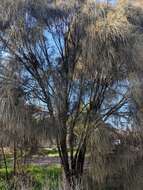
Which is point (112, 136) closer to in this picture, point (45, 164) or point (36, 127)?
point (36, 127)

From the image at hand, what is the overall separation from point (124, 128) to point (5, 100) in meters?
2.25

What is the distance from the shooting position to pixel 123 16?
17.7ft

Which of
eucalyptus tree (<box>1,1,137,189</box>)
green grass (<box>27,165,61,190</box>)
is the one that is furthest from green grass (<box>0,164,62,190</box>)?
eucalyptus tree (<box>1,1,137,189</box>)

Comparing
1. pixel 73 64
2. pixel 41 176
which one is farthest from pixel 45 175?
pixel 73 64

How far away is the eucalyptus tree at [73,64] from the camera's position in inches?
209

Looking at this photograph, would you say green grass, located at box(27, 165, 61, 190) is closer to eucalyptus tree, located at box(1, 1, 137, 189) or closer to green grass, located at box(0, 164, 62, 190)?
green grass, located at box(0, 164, 62, 190)

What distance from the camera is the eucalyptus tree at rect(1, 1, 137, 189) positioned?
17.4 feet

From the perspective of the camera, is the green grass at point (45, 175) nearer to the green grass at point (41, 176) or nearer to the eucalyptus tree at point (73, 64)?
the green grass at point (41, 176)

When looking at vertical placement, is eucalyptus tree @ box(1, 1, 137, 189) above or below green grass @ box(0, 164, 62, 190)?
above

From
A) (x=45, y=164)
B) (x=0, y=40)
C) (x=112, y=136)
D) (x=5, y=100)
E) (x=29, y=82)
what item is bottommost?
(x=45, y=164)

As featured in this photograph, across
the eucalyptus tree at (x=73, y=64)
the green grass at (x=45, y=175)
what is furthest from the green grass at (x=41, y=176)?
the eucalyptus tree at (x=73, y=64)

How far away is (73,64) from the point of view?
5.81 m

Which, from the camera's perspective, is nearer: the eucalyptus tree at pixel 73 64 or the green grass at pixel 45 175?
the eucalyptus tree at pixel 73 64

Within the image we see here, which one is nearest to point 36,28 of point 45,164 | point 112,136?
point 112,136
